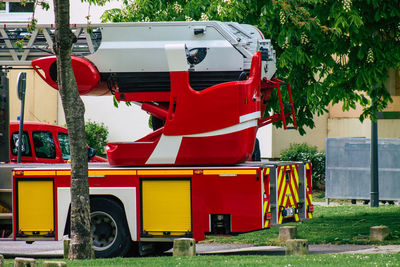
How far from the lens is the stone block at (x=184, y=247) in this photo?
11.0 m

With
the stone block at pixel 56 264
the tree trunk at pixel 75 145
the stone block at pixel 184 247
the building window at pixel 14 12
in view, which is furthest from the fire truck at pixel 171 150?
the building window at pixel 14 12

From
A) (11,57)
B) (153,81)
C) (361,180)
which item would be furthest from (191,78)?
(361,180)

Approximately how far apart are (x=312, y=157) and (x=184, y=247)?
48.5 ft

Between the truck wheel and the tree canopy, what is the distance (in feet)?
11.9

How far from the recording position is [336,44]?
46.4ft

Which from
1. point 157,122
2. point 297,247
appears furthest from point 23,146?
point 297,247

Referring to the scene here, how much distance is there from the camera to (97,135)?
27344 mm

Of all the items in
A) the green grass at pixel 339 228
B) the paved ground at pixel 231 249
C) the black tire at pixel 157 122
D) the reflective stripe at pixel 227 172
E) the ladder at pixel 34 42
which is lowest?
the paved ground at pixel 231 249

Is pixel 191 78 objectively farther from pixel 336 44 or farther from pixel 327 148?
pixel 327 148

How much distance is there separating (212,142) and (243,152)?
0.46m

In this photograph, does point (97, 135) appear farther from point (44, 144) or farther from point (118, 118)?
point (44, 144)

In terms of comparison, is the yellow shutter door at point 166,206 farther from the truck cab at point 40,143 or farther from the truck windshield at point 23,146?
the truck windshield at point 23,146

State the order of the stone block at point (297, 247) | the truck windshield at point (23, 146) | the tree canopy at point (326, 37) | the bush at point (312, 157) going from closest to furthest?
the stone block at point (297, 247) < the tree canopy at point (326, 37) < the truck windshield at point (23, 146) < the bush at point (312, 157)

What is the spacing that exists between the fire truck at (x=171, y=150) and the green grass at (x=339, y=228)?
52.3 inches
